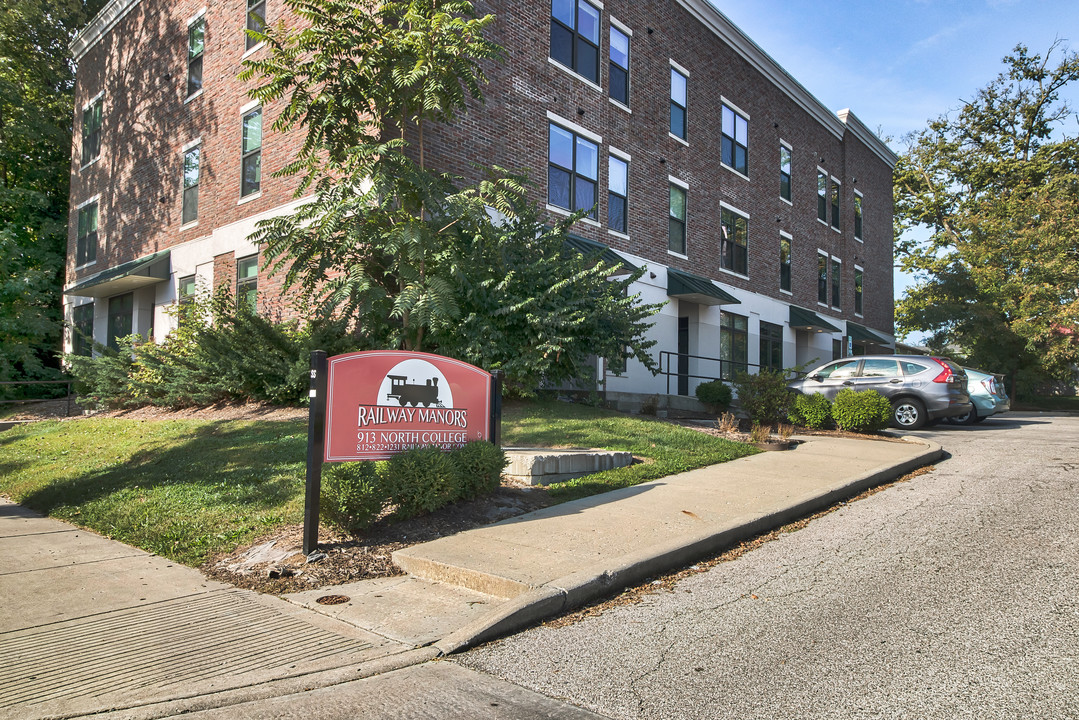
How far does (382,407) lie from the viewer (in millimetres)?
6270

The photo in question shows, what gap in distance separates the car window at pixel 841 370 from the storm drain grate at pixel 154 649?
47.6 ft

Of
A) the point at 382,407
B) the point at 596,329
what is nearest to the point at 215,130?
the point at 596,329

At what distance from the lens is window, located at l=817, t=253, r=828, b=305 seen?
28766mm

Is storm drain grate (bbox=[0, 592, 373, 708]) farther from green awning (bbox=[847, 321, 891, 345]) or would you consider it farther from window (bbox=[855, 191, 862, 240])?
window (bbox=[855, 191, 862, 240])

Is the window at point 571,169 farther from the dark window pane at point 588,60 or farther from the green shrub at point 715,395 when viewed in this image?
the green shrub at point 715,395

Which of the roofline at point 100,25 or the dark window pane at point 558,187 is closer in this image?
the dark window pane at point 558,187

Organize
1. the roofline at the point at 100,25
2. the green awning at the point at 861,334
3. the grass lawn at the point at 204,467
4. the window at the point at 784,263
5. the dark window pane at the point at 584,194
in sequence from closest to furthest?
1. the grass lawn at the point at 204,467
2. the dark window pane at the point at 584,194
3. the roofline at the point at 100,25
4. the window at the point at 784,263
5. the green awning at the point at 861,334

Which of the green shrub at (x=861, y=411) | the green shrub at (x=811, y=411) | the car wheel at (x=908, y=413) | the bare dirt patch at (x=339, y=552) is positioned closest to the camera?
the bare dirt patch at (x=339, y=552)

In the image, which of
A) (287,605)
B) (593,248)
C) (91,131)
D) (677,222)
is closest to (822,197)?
(677,222)

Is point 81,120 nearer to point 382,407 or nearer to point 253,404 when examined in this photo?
point 253,404

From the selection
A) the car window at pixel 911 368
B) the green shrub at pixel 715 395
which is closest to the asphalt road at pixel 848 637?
the car window at pixel 911 368

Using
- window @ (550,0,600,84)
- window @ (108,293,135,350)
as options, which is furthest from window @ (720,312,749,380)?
window @ (108,293,135,350)

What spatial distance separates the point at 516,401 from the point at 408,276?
10.9ft

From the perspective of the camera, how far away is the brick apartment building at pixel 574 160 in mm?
16609
